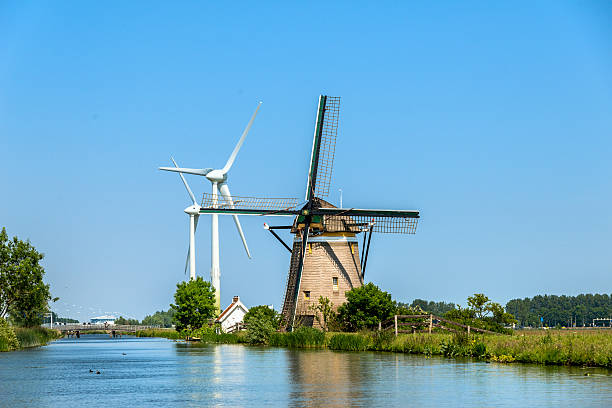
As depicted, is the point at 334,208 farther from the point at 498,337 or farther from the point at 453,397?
the point at 453,397

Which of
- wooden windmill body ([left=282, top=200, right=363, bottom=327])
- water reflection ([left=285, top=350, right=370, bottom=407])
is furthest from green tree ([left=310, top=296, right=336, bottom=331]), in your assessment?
water reflection ([left=285, top=350, right=370, bottom=407])

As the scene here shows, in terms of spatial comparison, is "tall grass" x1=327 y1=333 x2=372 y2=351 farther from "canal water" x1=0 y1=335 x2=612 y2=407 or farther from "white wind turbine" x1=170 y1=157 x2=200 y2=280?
"white wind turbine" x1=170 y1=157 x2=200 y2=280

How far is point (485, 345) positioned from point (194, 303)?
49121mm

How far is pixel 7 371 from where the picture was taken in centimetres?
4216

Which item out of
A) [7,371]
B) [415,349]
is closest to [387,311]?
[415,349]

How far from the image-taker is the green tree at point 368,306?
202 ft

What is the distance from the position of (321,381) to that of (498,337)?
14.9m

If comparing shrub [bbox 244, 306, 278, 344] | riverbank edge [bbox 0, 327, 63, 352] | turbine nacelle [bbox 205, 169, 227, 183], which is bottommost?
riverbank edge [bbox 0, 327, 63, 352]

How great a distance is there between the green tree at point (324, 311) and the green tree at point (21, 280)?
23531 mm

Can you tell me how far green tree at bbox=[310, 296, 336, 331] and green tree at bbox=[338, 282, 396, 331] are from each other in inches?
92.8

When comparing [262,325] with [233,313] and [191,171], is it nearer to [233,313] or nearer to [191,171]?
[191,171]

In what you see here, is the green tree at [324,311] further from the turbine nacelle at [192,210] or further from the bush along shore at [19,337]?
the turbine nacelle at [192,210]

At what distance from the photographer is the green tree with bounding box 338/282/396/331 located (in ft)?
202

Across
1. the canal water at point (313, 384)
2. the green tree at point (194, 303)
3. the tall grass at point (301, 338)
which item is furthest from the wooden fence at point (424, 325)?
the green tree at point (194, 303)
